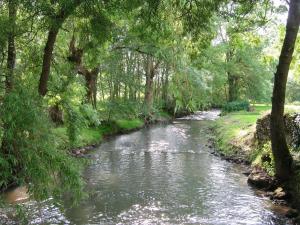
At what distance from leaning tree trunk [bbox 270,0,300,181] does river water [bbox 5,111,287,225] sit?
1.59m

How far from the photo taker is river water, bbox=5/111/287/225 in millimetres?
12125

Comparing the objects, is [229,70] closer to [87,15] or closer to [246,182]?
[246,182]

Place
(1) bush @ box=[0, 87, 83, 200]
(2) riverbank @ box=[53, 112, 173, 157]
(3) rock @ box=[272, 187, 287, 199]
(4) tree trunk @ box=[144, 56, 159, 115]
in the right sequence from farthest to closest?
(4) tree trunk @ box=[144, 56, 159, 115], (2) riverbank @ box=[53, 112, 173, 157], (3) rock @ box=[272, 187, 287, 199], (1) bush @ box=[0, 87, 83, 200]

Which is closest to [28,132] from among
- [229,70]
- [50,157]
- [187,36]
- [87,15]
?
[50,157]

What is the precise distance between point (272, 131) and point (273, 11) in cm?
442

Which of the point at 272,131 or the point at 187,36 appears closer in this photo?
the point at 187,36

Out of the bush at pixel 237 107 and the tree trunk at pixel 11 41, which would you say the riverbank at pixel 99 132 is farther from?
Result: the bush at pixel 237 107

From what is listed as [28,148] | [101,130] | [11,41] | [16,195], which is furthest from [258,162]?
[101,130]

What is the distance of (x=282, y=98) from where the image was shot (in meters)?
14.4

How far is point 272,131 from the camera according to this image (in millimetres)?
14820

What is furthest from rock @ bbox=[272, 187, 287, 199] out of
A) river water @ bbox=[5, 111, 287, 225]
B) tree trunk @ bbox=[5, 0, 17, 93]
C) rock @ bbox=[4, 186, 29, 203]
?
tree trunk @ bbox=[5, 0, 17, 93]

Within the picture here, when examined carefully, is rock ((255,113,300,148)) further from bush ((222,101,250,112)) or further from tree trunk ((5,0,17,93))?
bush ((222,101,250,112))

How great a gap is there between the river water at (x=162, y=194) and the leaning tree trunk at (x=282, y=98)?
1588mm

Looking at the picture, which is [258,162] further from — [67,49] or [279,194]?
[67,49]
